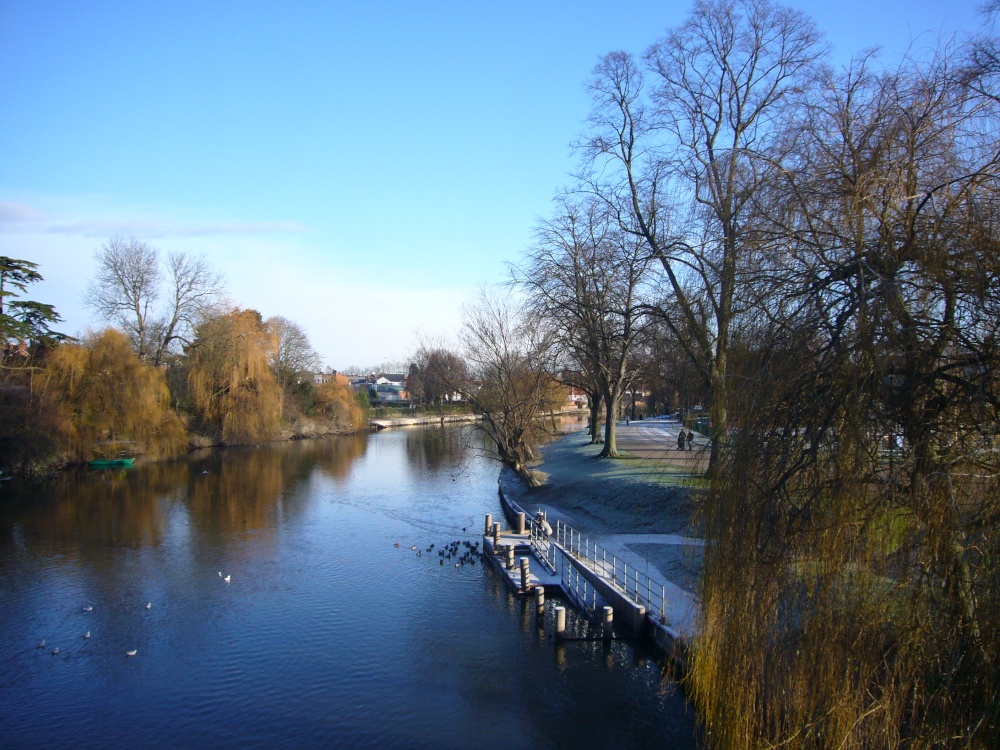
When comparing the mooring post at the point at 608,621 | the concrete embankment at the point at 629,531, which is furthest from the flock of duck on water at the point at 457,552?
the mooring post at the point at 608,621

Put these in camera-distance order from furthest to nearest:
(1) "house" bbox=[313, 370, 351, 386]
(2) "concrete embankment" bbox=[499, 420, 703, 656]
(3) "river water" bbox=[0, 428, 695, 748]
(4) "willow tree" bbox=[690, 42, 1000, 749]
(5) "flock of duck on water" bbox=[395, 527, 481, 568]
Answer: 1. (1) "house" bbox=[313, 370, 351, 386]
2. (5) "flock of duck on water" bbox=[395, 527, 481, 568]
3. (2) "concrete embankment" bbox=[499, 420, 703, 656]
4. (3) "river water" bbox=[0, 428, 695, 748]
5. (4) "willow tree" bbox=[690, 42, 1000, 749]

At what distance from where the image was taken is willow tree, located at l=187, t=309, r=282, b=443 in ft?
169

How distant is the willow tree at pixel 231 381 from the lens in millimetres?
51438

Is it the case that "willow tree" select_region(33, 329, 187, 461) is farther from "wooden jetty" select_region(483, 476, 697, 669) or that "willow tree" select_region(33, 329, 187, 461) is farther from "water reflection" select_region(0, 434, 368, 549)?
"wooden jetty" select_region(483, 476, 697, 669)

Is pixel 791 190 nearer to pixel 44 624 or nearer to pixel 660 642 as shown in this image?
pixel 660 642

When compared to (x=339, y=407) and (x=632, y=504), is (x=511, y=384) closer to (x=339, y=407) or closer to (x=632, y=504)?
(x=632, y=504)

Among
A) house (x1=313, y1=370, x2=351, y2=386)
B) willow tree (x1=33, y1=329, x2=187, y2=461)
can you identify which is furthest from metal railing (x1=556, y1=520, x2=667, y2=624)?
house (x1=313, y1=370, x2=351, y2=386)

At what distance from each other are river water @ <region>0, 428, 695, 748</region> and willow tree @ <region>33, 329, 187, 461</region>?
1313cm

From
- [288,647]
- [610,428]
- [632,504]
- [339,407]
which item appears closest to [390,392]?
[339,407]

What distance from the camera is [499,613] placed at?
55.3 ft

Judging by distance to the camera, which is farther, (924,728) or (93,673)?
(93,673)

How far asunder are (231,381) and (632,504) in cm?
3633

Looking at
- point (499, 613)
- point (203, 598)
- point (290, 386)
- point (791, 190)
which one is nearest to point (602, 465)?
point (499, 613)

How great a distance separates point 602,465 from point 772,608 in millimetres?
24545
